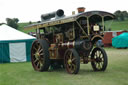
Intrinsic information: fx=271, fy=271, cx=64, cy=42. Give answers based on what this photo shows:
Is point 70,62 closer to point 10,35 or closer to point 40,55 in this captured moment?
point 40,55

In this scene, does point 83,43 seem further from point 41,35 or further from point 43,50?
point 41,35

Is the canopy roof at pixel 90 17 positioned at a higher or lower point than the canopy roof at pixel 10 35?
higher

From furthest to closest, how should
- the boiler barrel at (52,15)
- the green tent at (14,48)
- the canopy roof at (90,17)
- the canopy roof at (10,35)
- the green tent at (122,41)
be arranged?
the green tent at (122,41) → the canopy roof at (10,35) → the green tent at (14,48) → the boiler barrel at (52,15) → the canopy roof at (90,17)

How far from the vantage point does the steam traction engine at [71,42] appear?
1118 centimetres

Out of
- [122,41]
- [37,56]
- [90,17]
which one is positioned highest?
[90,17]

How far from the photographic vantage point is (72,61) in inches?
438

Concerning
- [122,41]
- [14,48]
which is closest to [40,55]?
[14,48]

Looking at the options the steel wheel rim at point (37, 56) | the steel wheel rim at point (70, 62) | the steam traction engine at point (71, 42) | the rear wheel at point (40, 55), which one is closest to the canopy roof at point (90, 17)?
the steam traction engine at point (71, 42)

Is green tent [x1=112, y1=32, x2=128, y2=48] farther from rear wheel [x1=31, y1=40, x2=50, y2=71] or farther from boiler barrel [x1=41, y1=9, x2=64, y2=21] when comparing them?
rear wheel [x1=31, y1=40, x2=50, y2=71]

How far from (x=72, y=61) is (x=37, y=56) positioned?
261 centimetres

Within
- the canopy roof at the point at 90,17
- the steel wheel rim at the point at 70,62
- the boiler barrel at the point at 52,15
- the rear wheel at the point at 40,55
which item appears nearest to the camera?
the canopy roof at the point at 90,17

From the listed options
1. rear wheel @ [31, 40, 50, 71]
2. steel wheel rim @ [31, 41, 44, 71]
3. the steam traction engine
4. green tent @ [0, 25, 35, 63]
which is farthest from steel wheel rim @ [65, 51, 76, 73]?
green tent @ [0, 25, 35, 63]

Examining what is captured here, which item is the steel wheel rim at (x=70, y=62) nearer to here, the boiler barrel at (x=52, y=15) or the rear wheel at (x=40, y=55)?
the rear wheel at (x=40, y=55)

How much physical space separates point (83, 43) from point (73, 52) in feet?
2.14
